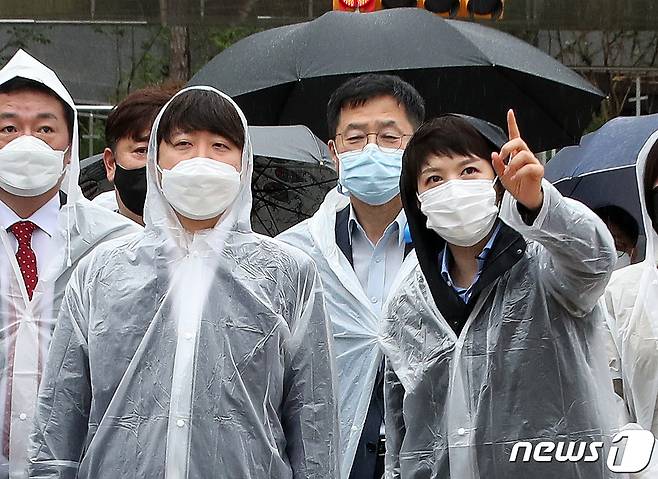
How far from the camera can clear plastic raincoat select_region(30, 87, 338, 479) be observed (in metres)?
3.05

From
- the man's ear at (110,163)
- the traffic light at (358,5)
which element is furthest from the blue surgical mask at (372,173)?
the traffic light at (358,5)

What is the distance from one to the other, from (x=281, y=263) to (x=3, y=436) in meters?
0.99

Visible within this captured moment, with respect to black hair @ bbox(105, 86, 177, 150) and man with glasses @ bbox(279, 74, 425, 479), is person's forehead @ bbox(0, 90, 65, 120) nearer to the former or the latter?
black hair @ bbox(105, 86, 177, 150)

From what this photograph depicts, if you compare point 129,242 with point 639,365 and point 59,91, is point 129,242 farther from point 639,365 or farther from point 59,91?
point 639,365

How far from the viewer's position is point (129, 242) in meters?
3.32

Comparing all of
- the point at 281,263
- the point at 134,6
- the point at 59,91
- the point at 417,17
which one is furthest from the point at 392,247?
the point at 134,6

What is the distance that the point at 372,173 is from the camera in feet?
13.5

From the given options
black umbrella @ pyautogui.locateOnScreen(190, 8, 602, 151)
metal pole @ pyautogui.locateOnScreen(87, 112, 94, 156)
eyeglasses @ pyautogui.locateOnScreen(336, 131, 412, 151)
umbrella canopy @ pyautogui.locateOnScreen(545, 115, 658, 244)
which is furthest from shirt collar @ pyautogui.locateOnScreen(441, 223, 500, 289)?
metal pole @ pyautogui.locateOnScreen(87, 112, 94, 156)

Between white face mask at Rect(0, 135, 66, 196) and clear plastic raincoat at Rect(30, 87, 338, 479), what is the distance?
0.57m

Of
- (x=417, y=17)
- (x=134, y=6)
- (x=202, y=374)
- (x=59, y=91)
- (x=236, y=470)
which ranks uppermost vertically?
(x=134, y=6)

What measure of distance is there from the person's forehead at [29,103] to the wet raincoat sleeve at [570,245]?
1621 millimetres

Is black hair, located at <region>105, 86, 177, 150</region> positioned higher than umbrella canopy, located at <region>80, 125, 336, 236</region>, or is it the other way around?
black hair, located at <region>105, 86, 177, 150</region>

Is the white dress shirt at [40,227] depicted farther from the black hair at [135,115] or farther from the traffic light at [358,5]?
the traffic light at [358,5]

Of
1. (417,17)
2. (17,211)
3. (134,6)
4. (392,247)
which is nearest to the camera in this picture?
(17,211)
